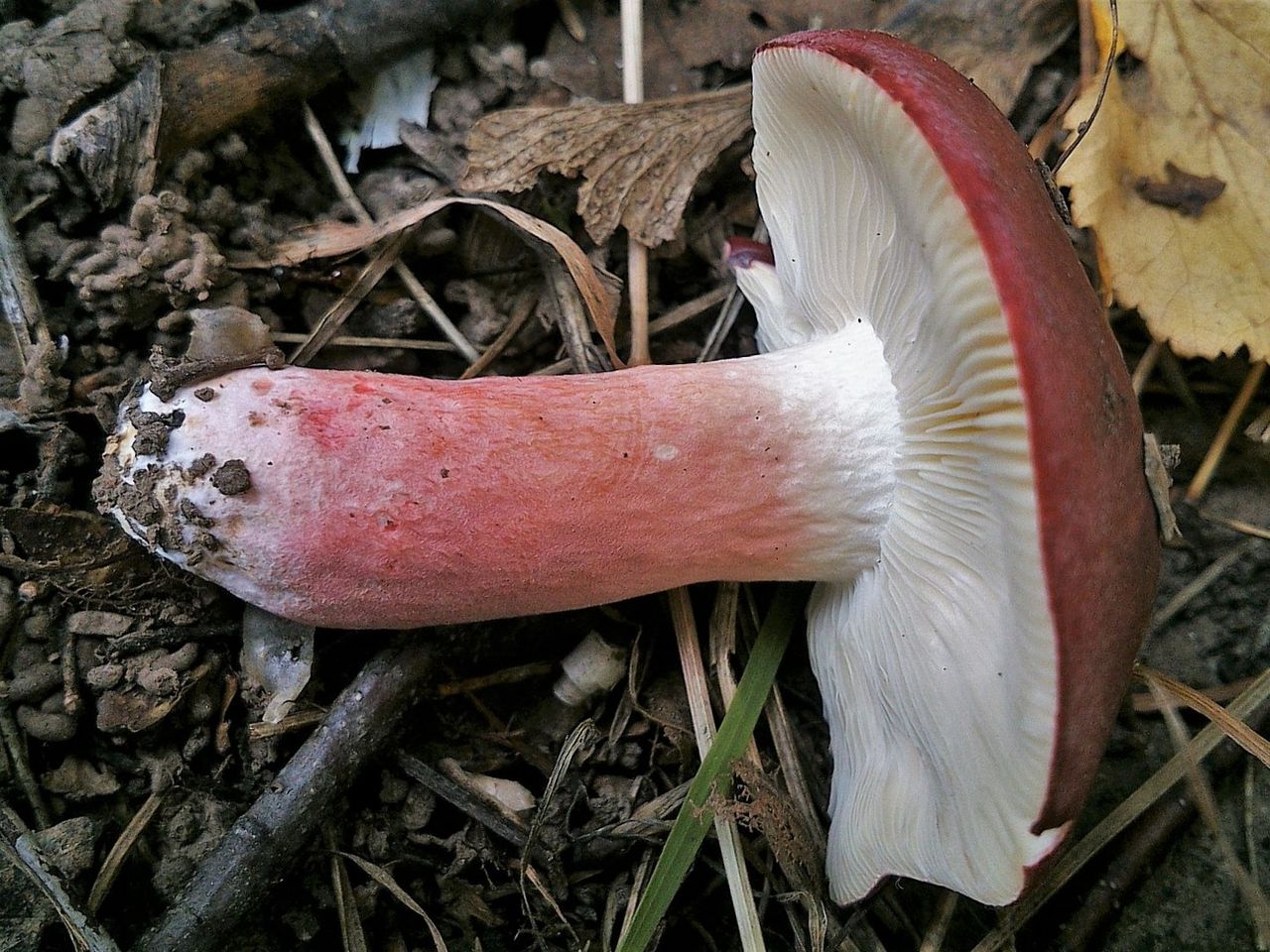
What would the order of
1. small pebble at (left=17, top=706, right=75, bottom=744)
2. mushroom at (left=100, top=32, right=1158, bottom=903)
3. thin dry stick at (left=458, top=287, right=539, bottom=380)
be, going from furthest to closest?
1. thin dry stick at (left=458, top=287, right=539, bottom=380)
2. small pebble at (left=17, top=706, right=75, bottom=744)
3. mushroom at (left=100, top=32, right=1158, bottom=903)

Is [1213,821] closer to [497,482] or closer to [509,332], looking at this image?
[497,482]

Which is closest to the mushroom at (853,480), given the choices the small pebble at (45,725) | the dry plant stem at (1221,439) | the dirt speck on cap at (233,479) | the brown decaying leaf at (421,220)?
the dirt speck on cap at (233,479)

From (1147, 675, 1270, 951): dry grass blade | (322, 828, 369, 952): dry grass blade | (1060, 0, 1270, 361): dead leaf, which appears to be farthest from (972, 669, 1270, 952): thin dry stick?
(322, 828, 369, 952): dry grass blade

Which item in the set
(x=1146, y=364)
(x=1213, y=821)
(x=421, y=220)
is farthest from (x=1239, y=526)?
(x=421, y=220)

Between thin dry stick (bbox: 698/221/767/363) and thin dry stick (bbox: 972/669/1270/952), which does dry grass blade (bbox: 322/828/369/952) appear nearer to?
thin dry stick (bbox: 972/669/1270/952)

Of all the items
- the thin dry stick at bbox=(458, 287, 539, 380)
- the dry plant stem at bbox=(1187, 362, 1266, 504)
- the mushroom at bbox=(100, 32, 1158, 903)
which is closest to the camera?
the mushroom at bbox=(100, 32, 1158, 903)
